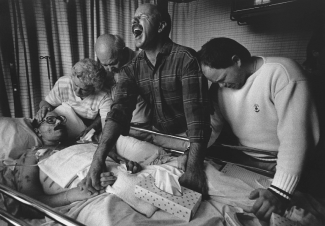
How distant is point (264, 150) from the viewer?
3.78 feet

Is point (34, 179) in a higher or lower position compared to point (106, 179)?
lower

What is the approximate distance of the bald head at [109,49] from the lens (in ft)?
5.37

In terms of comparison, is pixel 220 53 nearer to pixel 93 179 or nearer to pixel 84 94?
pixel 93 179

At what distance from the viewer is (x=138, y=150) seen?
1431 mm

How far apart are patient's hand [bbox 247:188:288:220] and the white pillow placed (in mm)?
1356

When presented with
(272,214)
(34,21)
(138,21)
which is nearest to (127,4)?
(34,21)

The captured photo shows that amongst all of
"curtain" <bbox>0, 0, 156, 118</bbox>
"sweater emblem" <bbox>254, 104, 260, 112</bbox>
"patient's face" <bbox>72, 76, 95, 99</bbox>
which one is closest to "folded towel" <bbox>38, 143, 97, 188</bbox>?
"patient's face" <bbox>72, 76, 95, 99</bbox>

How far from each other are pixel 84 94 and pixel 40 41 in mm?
703

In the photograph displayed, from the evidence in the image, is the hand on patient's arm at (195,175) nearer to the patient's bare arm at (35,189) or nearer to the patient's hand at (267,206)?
the patient's hand at (267,206)

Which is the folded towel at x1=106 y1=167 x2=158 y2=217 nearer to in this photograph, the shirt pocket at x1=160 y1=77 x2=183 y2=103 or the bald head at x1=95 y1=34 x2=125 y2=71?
the shirt pocket at x1=160 y1=77 x2=183 y2=103

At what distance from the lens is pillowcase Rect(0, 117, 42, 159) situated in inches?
55.5

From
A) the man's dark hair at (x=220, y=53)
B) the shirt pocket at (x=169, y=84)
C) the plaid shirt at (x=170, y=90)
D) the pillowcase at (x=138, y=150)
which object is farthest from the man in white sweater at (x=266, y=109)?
the pillowcase at (x=138, y=150)

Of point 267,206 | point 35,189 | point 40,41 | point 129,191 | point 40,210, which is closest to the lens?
point 40,210

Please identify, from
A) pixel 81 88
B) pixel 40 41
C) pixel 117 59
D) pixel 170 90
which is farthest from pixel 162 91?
pixel 40 41
